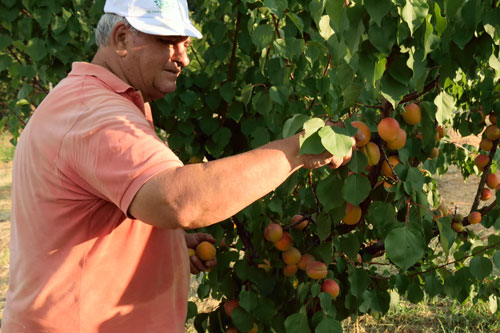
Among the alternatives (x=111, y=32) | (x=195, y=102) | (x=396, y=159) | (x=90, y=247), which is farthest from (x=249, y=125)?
(x=90, y=247)

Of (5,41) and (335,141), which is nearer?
(335,141)

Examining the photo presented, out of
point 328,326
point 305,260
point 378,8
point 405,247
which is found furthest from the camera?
point 305,260

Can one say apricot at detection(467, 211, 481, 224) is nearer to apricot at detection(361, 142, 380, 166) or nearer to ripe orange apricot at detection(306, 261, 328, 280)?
ripe orange apricot at detection(306, 261, 328, 280)

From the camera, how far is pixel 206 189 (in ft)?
3.46

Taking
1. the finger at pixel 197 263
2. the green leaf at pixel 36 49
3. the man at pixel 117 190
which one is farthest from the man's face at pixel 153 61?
the green leaf at pixel 36 49

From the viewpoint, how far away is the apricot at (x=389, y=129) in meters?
1.40

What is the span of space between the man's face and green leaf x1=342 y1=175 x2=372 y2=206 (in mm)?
533

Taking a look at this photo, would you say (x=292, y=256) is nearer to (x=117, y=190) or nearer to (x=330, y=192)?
(x=330, y=192)

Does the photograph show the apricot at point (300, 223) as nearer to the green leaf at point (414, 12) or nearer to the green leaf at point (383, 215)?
the green leaf at point (383, 215)

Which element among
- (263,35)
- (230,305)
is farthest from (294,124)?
(230,305)

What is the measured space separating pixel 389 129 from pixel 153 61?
24.3 inches

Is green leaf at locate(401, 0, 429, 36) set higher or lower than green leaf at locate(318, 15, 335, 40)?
higher

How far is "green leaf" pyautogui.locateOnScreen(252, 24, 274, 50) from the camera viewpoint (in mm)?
1785

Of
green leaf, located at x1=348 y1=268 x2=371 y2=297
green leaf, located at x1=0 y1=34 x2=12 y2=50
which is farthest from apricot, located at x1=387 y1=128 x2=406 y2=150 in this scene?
green leaf, located at x1=0 y1=34 x2=12 y2=50
